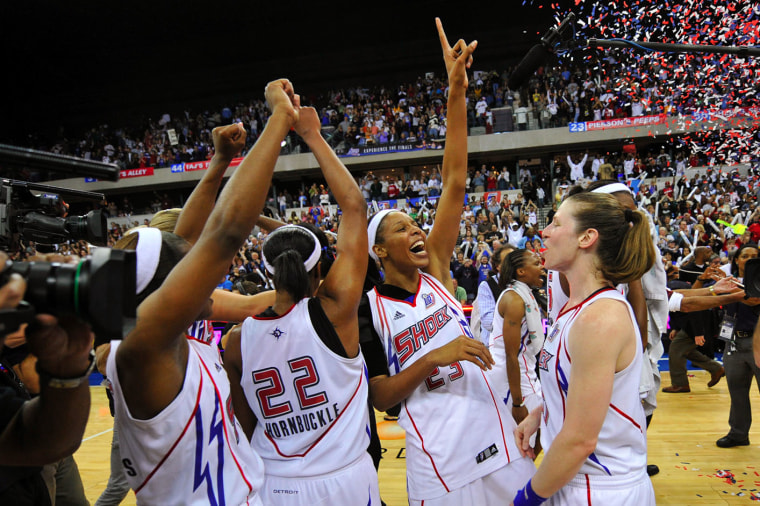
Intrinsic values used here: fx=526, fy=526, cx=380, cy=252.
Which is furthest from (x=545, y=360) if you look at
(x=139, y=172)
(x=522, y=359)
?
(x=139, y=172)

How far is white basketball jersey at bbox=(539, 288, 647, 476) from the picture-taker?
158 centimetres

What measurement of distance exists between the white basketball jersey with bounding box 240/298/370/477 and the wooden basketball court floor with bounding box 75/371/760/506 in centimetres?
226

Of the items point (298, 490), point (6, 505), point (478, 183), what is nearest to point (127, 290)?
point (6, 505)

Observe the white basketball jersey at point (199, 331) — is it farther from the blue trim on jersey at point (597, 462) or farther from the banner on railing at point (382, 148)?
the banner on railing at point (382, 148)

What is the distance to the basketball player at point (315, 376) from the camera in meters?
1.90

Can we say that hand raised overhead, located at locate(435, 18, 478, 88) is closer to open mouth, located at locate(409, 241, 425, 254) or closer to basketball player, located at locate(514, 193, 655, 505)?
open mouth, located at locate(409, 241, 425, 254)

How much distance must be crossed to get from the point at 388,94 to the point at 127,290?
80.3 ft

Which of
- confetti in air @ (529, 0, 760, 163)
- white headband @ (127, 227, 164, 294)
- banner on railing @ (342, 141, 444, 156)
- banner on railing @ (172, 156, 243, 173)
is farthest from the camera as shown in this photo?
banner on railing @ (172, 156, 243, 173)

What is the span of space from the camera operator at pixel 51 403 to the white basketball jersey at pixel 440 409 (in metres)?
1.24

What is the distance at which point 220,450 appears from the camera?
1.48 m

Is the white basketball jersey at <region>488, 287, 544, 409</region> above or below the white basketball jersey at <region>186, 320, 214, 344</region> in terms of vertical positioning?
below

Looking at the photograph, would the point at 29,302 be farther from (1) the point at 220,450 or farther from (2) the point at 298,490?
(2) the point at 298,490

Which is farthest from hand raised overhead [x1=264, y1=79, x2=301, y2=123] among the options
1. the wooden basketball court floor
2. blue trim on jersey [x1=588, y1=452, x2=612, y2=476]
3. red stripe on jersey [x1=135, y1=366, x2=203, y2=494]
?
the wooden basketball court floor

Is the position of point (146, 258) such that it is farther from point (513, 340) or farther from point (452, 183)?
point (513, 340)
